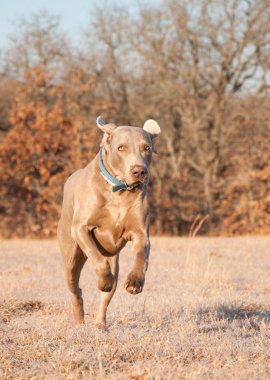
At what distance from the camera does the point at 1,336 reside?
19.0 feet

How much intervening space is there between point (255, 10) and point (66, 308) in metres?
21.3

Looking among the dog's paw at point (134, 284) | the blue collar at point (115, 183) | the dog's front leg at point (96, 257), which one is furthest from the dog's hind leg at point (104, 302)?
the dog's paw at point (134, 284)

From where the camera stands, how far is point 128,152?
6.14 meters

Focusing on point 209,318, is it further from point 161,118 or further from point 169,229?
point 161,118

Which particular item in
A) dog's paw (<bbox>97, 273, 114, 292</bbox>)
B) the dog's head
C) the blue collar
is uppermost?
the dog's head

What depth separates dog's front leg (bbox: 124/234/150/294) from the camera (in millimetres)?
5617

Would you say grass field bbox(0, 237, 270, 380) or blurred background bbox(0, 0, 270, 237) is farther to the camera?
blurred background bbox(0, 0, 270, 237)

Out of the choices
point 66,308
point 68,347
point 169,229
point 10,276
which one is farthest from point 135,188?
point 169,229

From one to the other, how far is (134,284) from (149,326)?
4.42ft

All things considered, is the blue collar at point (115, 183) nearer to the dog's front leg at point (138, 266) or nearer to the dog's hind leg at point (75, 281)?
the dog's front leg at point (138, 266)

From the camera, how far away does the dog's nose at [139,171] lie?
5938 mm

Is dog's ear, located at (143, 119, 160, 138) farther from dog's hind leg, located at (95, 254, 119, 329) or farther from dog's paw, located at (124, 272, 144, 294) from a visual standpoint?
dog's paw, located at (124, 272, 144, 294)

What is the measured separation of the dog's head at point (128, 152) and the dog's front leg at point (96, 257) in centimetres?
57

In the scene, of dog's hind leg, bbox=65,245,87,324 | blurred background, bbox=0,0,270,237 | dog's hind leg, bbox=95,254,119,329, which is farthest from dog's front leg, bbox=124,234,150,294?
blurred background, bbox=0,0,270,237
